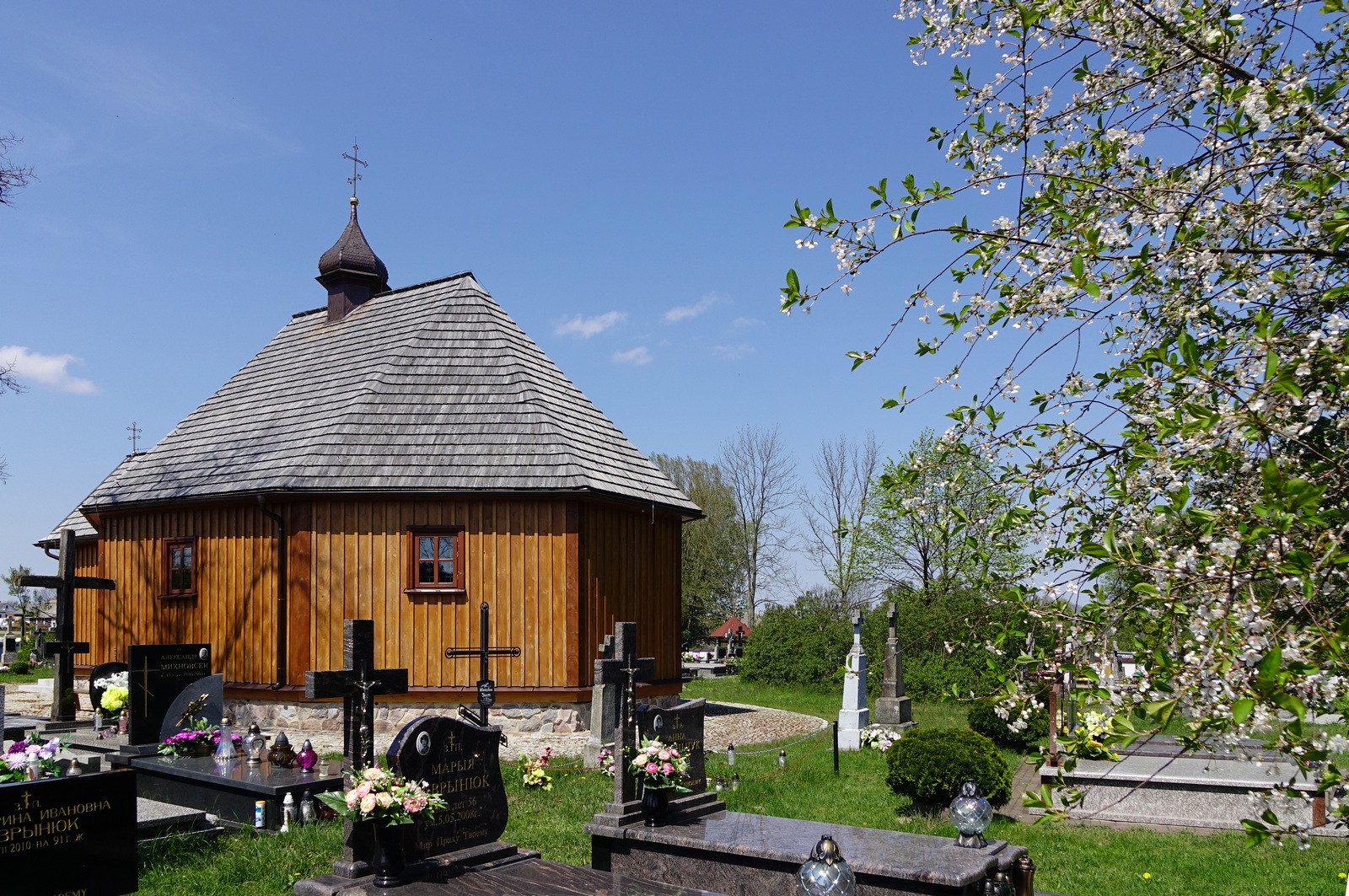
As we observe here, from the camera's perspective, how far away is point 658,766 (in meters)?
8.80

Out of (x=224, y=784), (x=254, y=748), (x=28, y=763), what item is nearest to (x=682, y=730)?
(x=224, y=784)

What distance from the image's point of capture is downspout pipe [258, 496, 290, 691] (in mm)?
16500

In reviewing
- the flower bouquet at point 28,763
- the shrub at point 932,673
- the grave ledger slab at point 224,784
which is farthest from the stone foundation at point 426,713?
the shrub at point 932,673

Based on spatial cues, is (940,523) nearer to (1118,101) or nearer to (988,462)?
(988,462)

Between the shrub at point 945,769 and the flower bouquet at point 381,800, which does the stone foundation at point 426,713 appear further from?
the flower bouquet at point 381,800

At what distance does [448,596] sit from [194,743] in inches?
196

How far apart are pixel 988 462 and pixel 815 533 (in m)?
40.3

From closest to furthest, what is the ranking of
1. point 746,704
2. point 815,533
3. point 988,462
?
point 988,462
point 746,704
point 815,533

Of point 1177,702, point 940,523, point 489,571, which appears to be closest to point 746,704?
point 489,571

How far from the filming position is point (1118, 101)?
484 centimetres

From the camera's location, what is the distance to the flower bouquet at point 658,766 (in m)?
8.79

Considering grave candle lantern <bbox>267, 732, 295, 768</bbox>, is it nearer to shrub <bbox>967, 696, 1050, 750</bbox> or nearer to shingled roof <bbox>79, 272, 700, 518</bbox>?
shingled roof <bbox>79, 272, 700, 518</bbox>

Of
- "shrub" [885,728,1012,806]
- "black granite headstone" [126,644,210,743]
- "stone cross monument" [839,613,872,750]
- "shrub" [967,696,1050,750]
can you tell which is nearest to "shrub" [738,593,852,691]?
"shrub" [967,696,1050,750]

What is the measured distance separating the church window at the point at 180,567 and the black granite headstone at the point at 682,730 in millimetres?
11759
